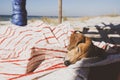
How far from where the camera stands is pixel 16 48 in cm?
301

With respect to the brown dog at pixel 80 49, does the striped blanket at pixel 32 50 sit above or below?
below

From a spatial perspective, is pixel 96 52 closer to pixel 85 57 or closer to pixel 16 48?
pixel 85 57

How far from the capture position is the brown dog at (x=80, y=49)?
197 cm

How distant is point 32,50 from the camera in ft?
7.89

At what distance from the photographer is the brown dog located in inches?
77.6

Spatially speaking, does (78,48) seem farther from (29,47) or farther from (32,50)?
(29,47)

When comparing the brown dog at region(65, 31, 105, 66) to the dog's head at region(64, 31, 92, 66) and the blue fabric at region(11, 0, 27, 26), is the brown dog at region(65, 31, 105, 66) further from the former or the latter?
the blue fabric at region(11, 0, 27, 26)

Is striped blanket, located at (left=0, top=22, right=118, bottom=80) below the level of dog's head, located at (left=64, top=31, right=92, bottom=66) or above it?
below

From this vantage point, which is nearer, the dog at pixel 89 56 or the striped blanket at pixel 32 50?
the dog at pixel 89 56

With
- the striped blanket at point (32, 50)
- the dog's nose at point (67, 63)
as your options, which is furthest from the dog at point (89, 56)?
the striped blanket at point (32, 50)

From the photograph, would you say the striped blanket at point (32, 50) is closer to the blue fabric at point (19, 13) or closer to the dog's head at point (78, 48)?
the dog's head at point (78, 48)

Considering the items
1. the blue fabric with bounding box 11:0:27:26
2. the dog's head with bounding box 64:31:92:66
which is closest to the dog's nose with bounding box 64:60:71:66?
the dog's head with bounding box 64:31:92:66

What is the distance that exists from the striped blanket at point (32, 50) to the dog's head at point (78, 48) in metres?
0.09

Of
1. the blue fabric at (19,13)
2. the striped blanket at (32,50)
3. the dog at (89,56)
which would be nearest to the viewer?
the dog at (89,56)
